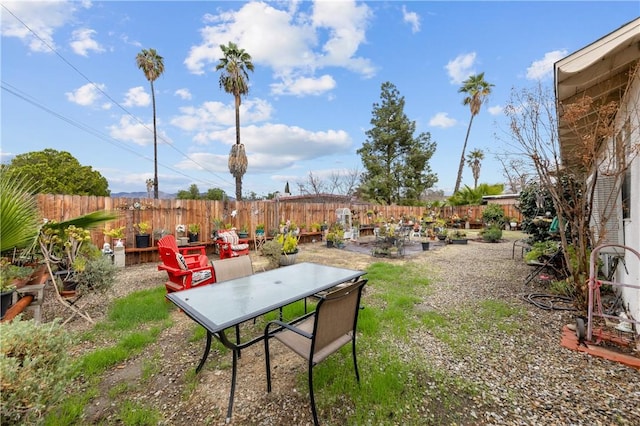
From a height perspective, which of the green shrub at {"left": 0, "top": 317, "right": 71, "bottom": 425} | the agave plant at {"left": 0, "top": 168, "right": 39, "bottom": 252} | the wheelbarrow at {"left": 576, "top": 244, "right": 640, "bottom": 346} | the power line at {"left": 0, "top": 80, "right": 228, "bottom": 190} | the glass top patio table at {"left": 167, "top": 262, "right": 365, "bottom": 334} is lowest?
the wheelbarrow at {"left": 576, "top": 244, "right": 640, "bottom": 346}

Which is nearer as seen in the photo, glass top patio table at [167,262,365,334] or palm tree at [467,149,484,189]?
glass top patio table at [167,262,365,334]

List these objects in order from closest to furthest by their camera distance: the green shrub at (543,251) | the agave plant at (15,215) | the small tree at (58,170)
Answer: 1. the agave plant at (15,215)
2. the green shrub at (543,251)
3. the small tree at (58,170)

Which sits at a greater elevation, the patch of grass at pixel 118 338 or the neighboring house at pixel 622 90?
the neighboring house at pixel 622 90

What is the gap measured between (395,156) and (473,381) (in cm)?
1918

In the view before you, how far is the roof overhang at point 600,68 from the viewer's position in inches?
86.9

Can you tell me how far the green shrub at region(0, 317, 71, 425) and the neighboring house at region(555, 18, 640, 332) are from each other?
4.34 meters

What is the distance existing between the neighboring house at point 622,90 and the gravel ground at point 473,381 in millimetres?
1015

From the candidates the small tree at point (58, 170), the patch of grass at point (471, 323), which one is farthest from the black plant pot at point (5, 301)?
the small tree at point (58, 170)

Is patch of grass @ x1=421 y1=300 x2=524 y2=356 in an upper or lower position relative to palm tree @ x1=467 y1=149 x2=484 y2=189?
lower

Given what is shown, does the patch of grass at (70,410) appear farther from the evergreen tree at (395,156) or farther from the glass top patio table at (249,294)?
the evergreen tree at (395,156)

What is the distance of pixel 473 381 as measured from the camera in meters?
2.03

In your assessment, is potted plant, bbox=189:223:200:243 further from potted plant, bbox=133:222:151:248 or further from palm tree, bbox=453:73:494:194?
palm tree, bbox=453:73:494:194

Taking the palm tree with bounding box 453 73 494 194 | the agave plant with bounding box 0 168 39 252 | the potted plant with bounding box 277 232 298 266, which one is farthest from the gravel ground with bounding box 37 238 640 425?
the palm tree with bounding box 453 73 494 194

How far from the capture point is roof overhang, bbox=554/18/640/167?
2207mm
